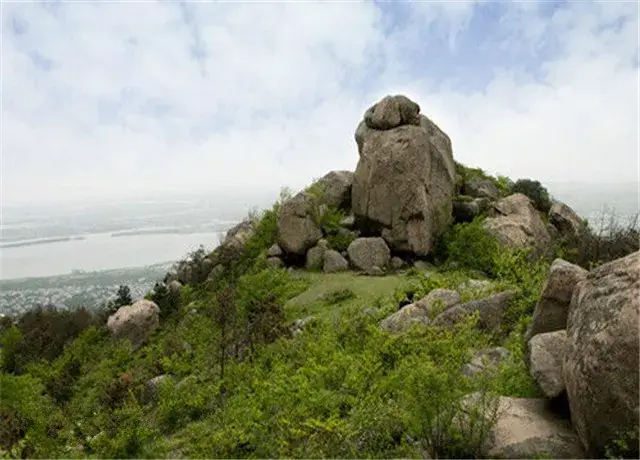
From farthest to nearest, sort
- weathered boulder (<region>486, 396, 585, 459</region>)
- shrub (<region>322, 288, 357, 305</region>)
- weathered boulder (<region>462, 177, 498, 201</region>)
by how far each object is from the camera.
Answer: weathered boulder (<region>462, 177, 498, 201</region>)
shrub (<region>322, 288, 357, 305</region>)
weathered boulder (<region>486, 396, 585, 459</region>)

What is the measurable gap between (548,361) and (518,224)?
19.8m

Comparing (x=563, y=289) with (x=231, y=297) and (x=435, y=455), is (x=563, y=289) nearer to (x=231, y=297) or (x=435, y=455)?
(x=435, y=455)

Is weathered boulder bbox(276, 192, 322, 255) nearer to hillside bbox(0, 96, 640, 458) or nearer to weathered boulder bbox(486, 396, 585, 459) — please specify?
hillside bbox(0, 96, 640, 458)

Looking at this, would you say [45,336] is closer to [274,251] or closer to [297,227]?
[274,251]

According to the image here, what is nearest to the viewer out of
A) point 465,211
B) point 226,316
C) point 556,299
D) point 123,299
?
point 556,299

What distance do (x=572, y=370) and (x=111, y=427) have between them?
826cm

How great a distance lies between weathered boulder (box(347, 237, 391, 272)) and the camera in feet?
83.7

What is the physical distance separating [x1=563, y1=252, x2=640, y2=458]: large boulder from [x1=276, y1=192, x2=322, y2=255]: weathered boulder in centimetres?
2074

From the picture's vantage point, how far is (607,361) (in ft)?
20.0

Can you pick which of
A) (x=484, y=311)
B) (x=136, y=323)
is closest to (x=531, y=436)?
(x=484, y=311)

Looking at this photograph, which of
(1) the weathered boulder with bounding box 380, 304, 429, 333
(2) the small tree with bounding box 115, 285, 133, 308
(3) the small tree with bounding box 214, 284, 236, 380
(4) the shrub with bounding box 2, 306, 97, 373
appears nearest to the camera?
(1) the weathered boulder with bounding box 380, 304, 429, 333

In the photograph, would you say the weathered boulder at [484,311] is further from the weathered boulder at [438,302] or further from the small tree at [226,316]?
the small tree at [226,316]

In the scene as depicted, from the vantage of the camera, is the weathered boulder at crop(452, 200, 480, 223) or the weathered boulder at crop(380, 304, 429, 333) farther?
the weathered boulder at crop(452, 200, 480, 223)

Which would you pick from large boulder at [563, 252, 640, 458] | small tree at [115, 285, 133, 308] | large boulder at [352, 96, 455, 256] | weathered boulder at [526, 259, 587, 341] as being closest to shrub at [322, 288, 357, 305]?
large boulder at [352, 96, 455, 256]
